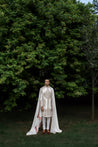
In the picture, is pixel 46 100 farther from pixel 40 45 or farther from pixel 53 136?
pixel 40 45

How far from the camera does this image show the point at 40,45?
8.59 m

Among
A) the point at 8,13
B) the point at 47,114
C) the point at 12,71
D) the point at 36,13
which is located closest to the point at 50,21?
the point at 36,13

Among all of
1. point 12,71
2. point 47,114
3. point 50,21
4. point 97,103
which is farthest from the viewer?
point 97,103

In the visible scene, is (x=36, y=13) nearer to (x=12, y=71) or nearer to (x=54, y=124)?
(x=12, y=71)

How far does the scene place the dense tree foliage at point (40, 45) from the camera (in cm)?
843

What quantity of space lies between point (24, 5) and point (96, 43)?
3.68 m

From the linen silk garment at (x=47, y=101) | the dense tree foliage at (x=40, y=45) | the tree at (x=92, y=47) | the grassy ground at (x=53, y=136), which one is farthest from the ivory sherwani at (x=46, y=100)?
the tree at (x=92, y=47)

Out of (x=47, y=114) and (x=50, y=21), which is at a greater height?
(x=50, y=21)

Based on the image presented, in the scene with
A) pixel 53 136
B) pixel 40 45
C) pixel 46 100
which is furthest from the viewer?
pixel 40 45

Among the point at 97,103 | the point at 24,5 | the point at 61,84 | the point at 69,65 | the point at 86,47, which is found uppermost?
the point at 24,5

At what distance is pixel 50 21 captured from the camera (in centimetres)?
891

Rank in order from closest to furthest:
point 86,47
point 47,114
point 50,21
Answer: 1. point 47,114
2. point 50,21
3. point 86,47

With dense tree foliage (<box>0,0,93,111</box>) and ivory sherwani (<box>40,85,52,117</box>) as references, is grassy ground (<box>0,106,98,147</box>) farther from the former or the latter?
dense tree foliage (<box>0,0,93,111</box>)

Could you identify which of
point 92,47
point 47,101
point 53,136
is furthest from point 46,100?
point 92,47
